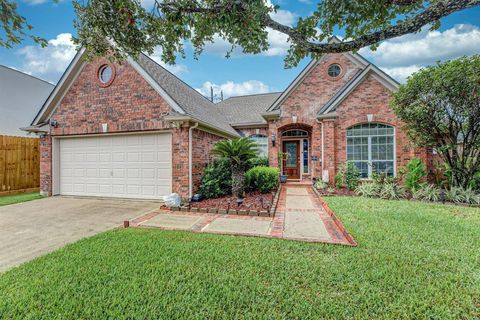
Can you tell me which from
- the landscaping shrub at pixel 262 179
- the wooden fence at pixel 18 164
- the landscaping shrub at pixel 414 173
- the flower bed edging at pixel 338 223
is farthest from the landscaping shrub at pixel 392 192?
the wooden fence at pixel 18 164

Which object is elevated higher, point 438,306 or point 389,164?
point 389,164

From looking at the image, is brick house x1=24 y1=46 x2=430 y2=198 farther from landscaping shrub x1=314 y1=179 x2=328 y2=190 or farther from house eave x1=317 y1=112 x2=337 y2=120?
landscaping shrub x1=314 y1=179 x2=328 y2=190

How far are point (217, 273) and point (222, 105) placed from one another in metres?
16.1

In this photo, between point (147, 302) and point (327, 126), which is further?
point (327, 126)

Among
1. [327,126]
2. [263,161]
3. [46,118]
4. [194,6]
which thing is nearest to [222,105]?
[263,161]

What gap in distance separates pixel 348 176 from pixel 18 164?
50.2ft

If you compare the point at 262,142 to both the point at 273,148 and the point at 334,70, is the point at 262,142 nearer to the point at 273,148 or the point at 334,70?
the point at 273,148

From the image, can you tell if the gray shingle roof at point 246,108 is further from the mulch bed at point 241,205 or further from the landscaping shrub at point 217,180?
the mulch bed at point 241,205

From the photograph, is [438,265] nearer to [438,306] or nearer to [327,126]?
[438,306]

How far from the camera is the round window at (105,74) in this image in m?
8.77

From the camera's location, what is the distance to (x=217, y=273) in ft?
10.2

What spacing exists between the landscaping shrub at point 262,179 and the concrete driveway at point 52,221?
3.65m

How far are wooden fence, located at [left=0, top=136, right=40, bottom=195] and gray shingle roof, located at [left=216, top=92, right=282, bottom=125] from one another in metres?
10.3

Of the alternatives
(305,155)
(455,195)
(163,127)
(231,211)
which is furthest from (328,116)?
(163,127)
